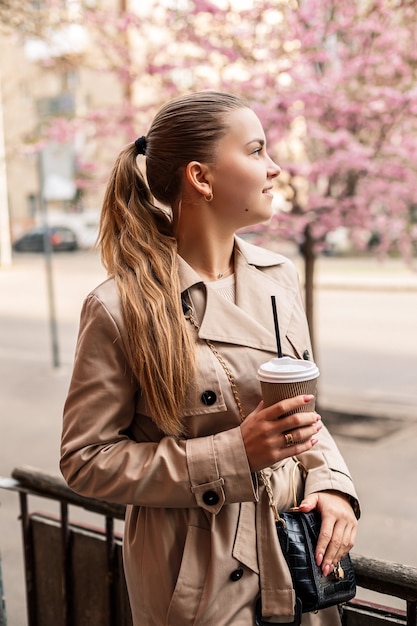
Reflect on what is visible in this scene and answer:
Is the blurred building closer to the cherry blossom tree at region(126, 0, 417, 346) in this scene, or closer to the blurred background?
the blurred background

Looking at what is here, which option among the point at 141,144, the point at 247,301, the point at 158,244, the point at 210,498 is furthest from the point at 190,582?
the point at 141,144

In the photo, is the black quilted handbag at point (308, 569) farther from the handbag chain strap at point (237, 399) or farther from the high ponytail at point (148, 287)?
the high ponytail at point (148, 287)

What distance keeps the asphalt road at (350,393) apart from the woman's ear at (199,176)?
2.82m

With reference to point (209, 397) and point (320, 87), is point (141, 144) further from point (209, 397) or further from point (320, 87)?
point (320, 87)

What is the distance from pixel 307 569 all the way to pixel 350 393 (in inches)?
271

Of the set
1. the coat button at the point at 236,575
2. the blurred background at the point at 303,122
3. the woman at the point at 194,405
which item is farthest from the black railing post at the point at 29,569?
the blurred background at the point at 303,122

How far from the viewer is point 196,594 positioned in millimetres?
1521

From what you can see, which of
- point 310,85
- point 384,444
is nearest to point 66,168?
point 310,85

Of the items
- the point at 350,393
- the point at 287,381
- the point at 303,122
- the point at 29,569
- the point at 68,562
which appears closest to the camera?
the point at 287,381

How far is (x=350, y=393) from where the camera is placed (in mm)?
8234

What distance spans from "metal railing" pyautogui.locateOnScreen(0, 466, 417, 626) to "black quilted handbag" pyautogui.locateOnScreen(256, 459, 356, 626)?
0.64 metres

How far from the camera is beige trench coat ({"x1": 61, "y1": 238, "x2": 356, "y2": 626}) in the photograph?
147 centimetres

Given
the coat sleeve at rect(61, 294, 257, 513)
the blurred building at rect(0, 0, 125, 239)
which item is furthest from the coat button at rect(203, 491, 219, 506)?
the blurred building at rect(0, 0, 125, 239)

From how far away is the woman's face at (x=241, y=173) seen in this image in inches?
63.4
